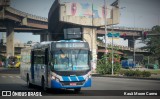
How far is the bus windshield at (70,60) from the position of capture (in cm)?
2223

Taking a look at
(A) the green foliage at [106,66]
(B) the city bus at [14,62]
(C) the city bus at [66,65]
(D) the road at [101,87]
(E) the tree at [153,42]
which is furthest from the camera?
(E) the tree at [153,42]

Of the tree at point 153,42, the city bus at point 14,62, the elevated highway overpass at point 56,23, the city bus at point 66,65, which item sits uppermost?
the elevated highway overpass at point 56,23

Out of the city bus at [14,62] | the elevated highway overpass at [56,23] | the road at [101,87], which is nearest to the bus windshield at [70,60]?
the road at [101,87]

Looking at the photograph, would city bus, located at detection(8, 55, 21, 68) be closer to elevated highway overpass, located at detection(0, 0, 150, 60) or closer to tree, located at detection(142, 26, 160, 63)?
elevated highway overpass, located at detection(0, 0, 150, 60)

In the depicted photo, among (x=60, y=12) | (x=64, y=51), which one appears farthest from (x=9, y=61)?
(x=64, y=51)

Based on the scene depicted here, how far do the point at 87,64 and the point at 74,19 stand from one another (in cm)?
7073

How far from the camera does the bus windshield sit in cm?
2223

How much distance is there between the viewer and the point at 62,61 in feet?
73.3

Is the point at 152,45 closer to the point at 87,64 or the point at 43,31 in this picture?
the point at 43,31

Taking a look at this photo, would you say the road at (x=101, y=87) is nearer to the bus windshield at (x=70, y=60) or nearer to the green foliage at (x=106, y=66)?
the bus windshield at (x=70, y=60)

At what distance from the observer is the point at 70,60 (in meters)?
22.4

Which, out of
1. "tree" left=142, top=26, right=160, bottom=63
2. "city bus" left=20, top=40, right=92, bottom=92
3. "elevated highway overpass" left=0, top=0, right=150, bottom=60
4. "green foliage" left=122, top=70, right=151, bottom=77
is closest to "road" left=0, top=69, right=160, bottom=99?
"city bus" left=20, top=40, right=92, bottom=92

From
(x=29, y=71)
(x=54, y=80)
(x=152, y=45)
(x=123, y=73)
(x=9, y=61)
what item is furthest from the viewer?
(x=152, y=45)

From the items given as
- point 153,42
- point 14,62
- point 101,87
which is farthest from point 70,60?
point 153,42
